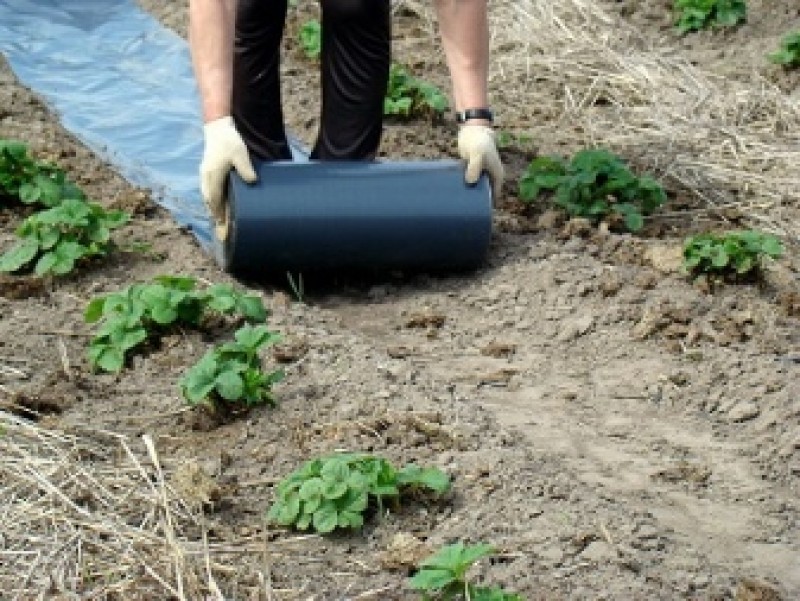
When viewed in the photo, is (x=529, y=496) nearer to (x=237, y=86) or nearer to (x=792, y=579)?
(x=792, y=579)

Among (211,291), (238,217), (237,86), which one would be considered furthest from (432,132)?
(211,291)

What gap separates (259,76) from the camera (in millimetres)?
5035

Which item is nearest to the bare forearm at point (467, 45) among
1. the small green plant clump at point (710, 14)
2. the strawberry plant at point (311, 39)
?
the strawberry plant at point (311, 39)

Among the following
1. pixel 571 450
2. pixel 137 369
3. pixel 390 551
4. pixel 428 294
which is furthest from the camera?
pixel 428 294

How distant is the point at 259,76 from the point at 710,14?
10.7 ft

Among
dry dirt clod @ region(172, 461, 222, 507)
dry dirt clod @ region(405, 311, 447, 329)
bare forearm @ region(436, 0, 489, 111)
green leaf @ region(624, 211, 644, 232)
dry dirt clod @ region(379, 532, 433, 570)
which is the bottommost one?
dry dirt clod @ region(379, 532, 433, 570)

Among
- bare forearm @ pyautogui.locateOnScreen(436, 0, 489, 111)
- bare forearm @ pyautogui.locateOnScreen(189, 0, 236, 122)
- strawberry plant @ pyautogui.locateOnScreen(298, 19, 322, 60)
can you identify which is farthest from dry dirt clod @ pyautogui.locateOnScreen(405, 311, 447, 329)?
strawberry plant @ pyautogui.locateOnScreen(298, 19, 322, 60)

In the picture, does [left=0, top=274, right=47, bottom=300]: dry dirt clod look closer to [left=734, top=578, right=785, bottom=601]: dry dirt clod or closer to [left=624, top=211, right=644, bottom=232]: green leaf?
[left=624, top=211, right=644, bottom=232]: green leaf

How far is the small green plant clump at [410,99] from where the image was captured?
6078mm

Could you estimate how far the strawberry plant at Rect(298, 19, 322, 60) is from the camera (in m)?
6.87

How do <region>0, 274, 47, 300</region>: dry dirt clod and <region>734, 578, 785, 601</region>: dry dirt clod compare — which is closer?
<region>734, 578, 785, 601</region>: dry dirt clod

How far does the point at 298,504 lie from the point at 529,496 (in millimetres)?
483

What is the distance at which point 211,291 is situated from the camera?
4.12 metres

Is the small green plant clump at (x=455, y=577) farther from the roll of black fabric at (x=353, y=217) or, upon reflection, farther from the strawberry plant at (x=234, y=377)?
the roll of black fabric at (x=353, y=217)
